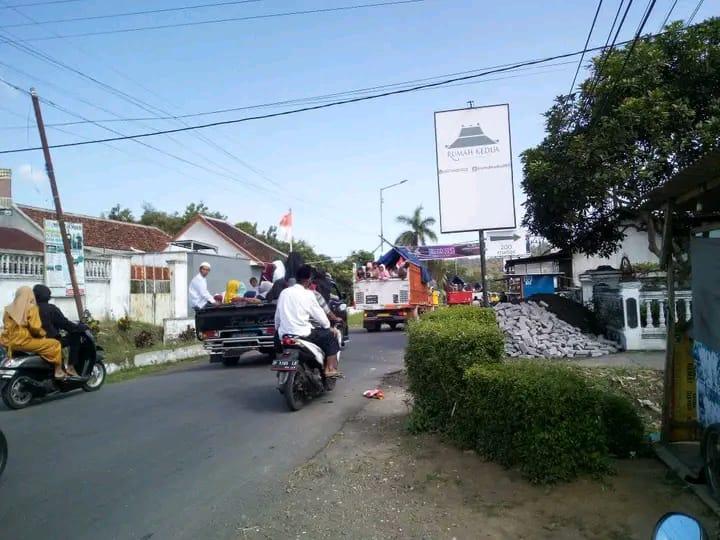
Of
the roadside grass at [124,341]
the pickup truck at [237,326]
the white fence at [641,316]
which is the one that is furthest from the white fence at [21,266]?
the white fence at [641,316]

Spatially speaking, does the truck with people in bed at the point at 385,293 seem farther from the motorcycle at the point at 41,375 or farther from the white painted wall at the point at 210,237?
the white painted wall at the point at 210,237

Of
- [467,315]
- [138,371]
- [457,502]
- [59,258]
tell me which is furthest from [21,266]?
[457,502]

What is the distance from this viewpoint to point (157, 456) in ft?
18.9

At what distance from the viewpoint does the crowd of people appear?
Answer: 74.4 feet

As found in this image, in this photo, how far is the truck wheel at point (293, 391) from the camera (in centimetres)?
734

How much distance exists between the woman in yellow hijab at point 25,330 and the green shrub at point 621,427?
7.55m

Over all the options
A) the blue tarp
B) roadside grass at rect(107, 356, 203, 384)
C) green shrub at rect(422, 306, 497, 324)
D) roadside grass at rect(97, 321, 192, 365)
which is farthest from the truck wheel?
the blue tarp

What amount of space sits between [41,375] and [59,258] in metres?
8.06

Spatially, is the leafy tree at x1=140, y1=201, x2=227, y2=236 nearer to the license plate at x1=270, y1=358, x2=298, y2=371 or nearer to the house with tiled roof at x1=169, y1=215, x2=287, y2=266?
the house with tiled roof at x1=169, y1=215, x2=287, y2=266

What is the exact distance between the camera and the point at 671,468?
4.43m

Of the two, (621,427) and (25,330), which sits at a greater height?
(25,330)

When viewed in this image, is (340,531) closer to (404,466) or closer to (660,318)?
(404,466)

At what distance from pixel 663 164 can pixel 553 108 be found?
114 inches

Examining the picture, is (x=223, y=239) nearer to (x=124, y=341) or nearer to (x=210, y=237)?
(x=210, y=237)
